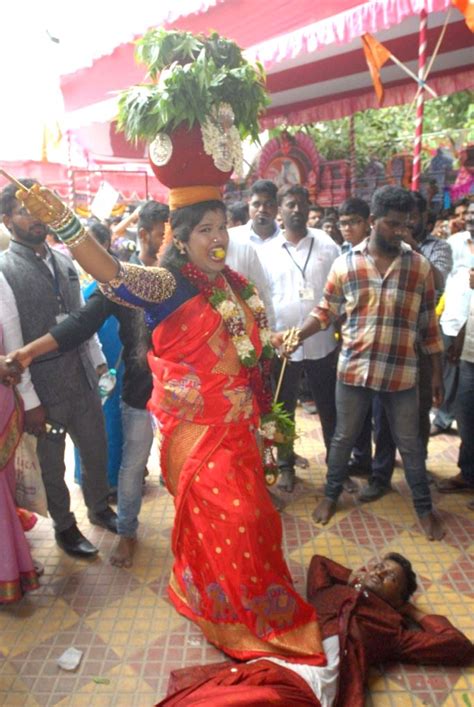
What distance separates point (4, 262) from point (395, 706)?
2.71 m

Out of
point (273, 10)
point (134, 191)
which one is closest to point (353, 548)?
point (273, 10)

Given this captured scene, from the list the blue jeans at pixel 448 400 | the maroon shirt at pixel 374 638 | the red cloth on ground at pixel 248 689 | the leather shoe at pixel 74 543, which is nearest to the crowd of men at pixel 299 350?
the leather shoe at pixel 74 543

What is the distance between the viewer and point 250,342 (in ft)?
8.07

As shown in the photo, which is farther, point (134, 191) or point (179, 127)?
point (134, 191)

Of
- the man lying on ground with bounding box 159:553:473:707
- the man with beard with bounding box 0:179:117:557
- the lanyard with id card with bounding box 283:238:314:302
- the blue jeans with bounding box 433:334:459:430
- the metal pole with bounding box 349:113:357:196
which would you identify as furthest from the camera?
the metal pole with bounding box 349:113:357:196

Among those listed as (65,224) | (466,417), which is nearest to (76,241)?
(65,224)

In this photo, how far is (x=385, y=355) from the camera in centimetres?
331

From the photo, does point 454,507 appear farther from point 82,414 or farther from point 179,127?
point 179,127

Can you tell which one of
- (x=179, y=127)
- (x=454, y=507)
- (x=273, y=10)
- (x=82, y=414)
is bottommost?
(x=454, y=507)

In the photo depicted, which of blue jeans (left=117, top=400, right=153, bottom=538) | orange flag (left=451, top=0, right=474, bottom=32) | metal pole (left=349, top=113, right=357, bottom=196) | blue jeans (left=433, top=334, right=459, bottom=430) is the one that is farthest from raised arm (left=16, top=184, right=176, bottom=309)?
metal pole (left=349, top=113, right=357, bottom=196)

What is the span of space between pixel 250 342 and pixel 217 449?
480 millimetres

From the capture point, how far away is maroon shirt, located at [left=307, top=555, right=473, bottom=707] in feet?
7.54

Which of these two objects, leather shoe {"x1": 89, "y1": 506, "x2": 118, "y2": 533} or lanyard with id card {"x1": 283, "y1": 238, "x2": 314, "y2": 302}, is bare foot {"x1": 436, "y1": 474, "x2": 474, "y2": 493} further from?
leather shoe {"x1": 89, "y1": 506, "x2": 118, "y2": 533}

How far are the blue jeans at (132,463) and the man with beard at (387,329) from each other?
92cm
